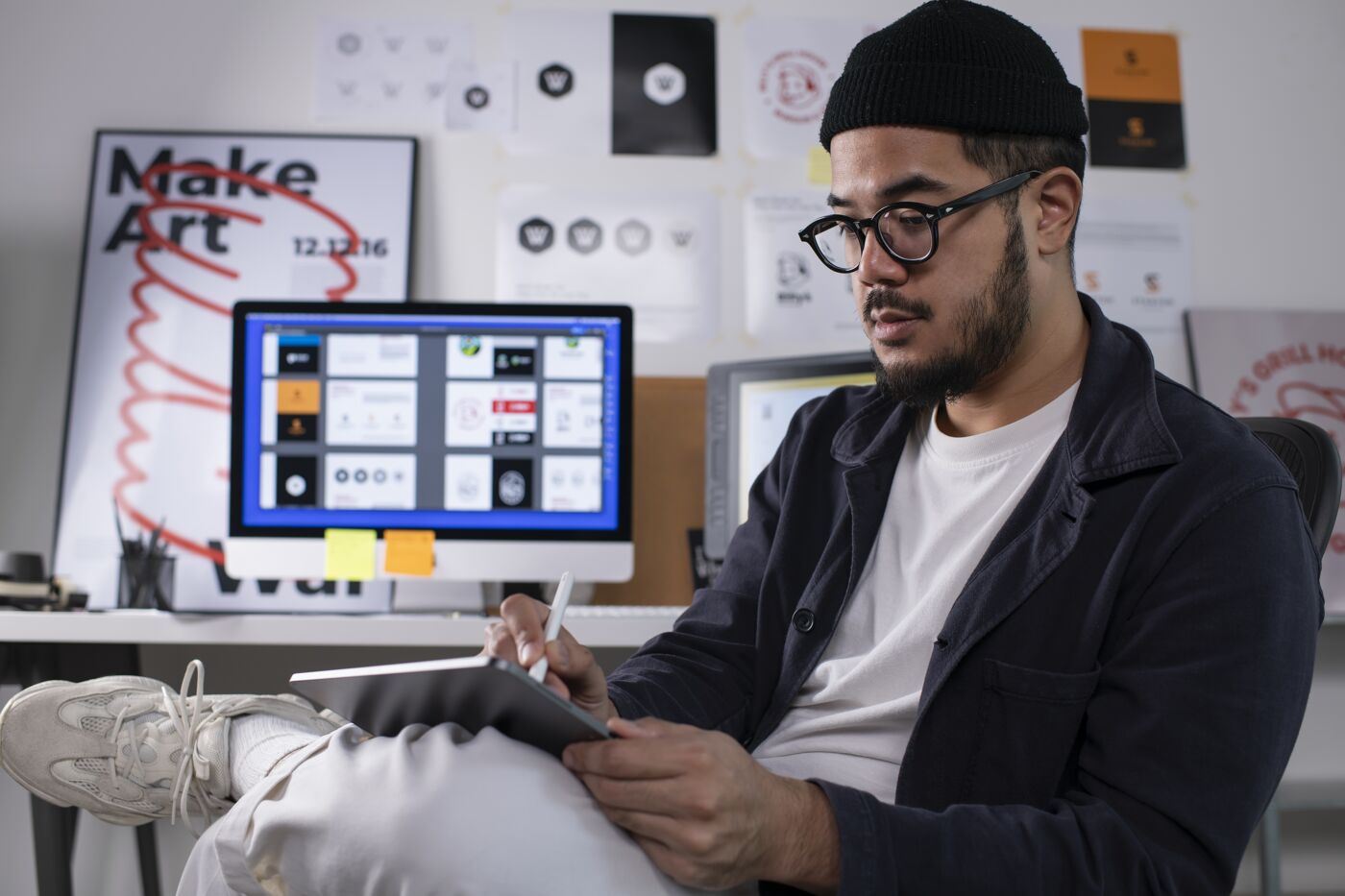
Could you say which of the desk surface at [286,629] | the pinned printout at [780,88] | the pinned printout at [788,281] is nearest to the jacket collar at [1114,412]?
the desk surface at [286,629]

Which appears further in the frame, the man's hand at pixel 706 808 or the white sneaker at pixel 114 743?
the white sneaker at pixel 114 743

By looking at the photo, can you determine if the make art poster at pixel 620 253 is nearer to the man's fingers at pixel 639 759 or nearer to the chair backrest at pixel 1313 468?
the chair backrest at pixel 1313 468

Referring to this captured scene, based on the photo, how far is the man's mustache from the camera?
1.11 meters

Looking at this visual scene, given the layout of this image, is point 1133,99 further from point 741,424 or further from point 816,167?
point 741,424

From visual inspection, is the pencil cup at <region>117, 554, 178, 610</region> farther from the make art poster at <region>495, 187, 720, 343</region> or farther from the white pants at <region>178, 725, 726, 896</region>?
the white pants at <region>178, 725, 726, 896</region>

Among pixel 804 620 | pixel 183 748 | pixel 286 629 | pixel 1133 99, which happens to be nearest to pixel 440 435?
pixel 286 629

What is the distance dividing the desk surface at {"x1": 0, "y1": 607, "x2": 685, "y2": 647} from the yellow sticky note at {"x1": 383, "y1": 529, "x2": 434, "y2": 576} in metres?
0.19

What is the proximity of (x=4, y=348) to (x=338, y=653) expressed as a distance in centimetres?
89

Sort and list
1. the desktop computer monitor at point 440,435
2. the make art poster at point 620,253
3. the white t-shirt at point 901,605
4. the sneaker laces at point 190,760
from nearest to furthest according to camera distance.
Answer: the white t-shirt at point 901,605 → the sneaker laces at point 190,760 → the desktop computer monitor at point 440,435 → the make art poster at point 620,253

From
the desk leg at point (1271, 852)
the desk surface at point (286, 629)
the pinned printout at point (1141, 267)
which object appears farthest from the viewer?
the pinned printout at point (1141, 267)

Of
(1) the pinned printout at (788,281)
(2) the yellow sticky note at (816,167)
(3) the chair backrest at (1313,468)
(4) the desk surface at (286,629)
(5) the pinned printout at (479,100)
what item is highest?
(5) the pinned printout at (479,100)

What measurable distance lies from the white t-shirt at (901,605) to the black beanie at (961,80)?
268 mm

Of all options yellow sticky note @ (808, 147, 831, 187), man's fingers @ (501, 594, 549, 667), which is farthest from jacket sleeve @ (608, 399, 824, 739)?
yellow sticky note @ (808, 147, 831, 187)

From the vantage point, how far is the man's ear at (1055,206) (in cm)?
112
